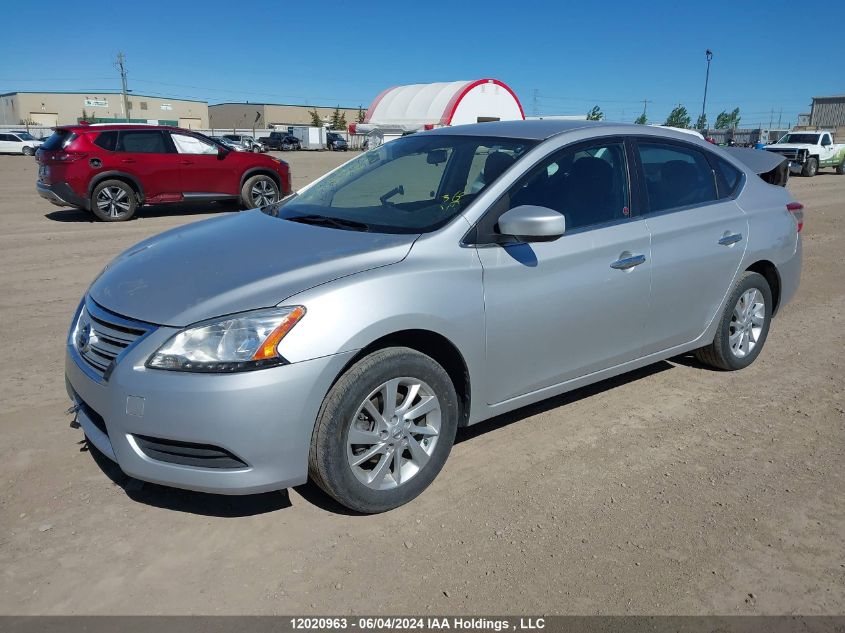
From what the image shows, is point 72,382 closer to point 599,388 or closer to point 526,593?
point 526,593

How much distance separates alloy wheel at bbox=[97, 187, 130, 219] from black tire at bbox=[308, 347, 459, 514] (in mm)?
10718

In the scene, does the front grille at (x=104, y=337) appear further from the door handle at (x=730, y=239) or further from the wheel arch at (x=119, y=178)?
the wheel arch at (x=119, y=178)

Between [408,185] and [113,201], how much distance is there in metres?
9.76

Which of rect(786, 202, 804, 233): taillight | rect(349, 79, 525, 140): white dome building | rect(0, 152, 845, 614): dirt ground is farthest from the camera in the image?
rect(349, 79, 525, 140): white dome building

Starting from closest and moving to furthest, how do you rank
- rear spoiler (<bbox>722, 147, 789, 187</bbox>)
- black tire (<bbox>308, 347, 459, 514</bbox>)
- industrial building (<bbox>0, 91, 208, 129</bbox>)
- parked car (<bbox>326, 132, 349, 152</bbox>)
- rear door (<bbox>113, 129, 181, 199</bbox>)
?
1. black tire (<bbox>308, 347, 459, 514</bbox>)
2. rear spoiler (<bbox>722, 147, 789, 187</bbox>)
3. rear door (<bbox>113, 129, 181, 199</bbox>)
4. parked car (<bbox>326, 132, 349, 152</bbox>)
5. industrial building (<bbox>0, 91, 208, 129</bbox>)

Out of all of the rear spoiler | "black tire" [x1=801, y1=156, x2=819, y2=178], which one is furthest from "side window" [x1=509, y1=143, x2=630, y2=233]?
"black tire" [x1=801, y1=156, x2=819, y2=178]

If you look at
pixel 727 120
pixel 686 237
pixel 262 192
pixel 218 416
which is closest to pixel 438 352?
pixel 218 416

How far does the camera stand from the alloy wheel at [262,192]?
543 inches

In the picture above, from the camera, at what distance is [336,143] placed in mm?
65312

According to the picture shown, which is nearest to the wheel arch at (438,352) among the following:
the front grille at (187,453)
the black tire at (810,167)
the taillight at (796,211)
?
the front grille at (187,453)

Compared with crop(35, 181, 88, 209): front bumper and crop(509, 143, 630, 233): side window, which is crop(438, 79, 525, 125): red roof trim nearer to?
crop(35, 181, 88, 209): front bumper

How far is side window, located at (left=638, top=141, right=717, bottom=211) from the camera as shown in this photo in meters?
4.36

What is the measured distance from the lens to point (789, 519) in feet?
10.8

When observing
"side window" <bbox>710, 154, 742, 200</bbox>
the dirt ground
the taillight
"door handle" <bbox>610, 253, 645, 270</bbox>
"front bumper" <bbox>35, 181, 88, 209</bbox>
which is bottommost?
the dirt ground
